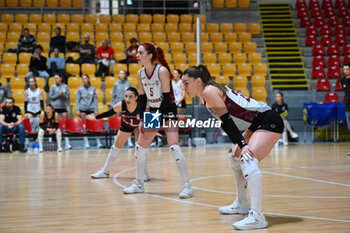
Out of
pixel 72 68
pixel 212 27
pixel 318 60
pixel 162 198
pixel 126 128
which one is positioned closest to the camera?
pixel 162 198

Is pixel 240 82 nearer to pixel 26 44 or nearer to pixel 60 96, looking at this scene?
pixel 60 96

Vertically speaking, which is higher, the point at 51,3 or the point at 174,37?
the point at 51,3

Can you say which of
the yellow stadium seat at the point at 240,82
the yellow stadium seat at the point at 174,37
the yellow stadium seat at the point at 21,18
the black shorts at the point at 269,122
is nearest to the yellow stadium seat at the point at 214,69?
the yellow stadium seat at the point at 240,82

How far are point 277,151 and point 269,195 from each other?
19.9 ft

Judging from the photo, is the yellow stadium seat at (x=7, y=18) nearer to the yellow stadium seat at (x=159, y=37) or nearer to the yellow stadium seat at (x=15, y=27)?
the yellow stadium seat at (x=15, y=27)

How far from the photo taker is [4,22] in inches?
681

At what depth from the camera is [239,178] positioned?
168 inches

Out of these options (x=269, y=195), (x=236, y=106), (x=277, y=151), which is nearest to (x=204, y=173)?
(x=269, y=195)

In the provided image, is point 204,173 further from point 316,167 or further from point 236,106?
point 236,106

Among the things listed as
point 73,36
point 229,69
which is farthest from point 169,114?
point 73,36

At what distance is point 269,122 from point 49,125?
347 inches

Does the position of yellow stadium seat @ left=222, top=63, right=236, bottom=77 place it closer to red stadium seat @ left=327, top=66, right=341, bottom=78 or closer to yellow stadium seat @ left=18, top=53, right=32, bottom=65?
red stadium seat @ left=327, top=66, right=341, bottom=78

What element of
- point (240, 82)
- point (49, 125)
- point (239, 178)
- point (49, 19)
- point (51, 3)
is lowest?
point (239, 178)

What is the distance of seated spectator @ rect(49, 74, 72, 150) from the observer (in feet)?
40.4
